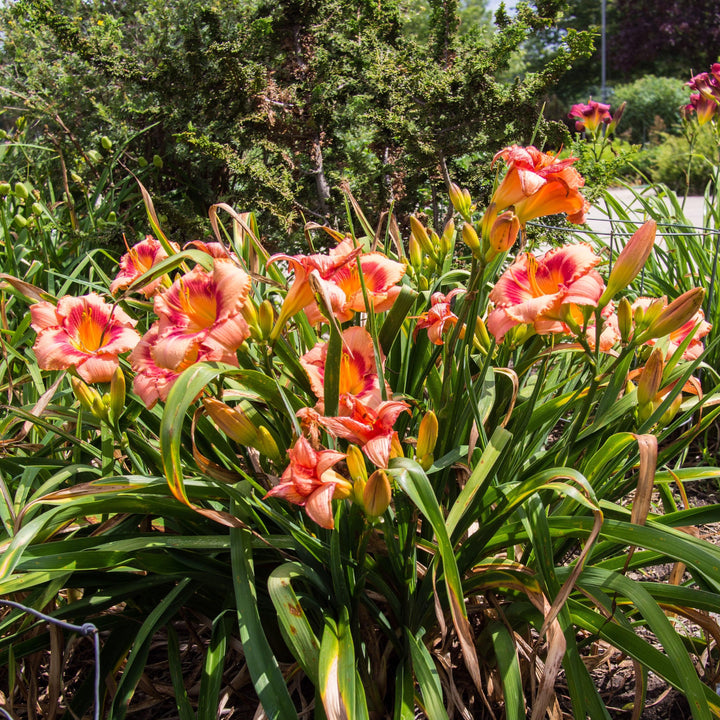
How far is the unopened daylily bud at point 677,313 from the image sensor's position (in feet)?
3.29

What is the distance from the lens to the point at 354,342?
3.54ft

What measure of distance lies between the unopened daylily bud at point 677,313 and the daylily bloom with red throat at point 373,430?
438 mm

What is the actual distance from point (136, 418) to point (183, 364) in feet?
1.26

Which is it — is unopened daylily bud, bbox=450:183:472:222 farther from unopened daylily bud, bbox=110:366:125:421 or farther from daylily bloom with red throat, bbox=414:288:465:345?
unopened daylily bud, bbox=110:366:125:421

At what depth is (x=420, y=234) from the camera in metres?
1.45

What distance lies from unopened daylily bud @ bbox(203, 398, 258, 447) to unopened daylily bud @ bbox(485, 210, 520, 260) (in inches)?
18.6

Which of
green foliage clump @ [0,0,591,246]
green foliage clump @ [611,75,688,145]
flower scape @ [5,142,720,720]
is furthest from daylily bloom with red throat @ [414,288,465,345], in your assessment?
green foliage clump @ [611,75,688,145]

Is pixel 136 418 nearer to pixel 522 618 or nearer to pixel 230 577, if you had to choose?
pixel 230 577

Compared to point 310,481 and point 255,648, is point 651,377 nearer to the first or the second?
point 310,481

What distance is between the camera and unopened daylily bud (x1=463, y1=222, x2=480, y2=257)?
39.6 inches

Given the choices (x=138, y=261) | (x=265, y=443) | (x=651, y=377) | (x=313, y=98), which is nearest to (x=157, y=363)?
(x=265, y=443)

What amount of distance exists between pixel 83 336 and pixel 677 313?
1.00 meters

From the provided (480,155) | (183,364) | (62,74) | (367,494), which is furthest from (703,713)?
(62,74)

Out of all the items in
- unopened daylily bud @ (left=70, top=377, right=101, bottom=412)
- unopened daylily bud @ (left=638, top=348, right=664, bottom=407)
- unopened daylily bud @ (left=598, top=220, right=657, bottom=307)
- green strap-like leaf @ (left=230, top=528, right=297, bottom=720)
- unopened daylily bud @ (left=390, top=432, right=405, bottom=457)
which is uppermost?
unopened daylily bud @ (left=598, top=220, right=657, bottom=307)
